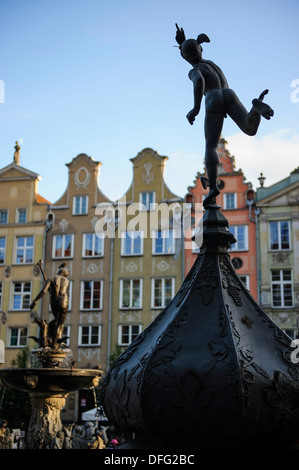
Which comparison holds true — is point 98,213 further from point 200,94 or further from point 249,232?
point 200,94

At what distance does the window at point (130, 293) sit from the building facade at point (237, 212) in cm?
274

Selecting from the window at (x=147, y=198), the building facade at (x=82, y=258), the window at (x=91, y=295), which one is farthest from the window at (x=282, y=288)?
the window at (x=91, y=295)

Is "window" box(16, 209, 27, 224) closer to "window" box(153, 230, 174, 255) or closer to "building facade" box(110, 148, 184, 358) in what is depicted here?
"building facade" box(110, 148, 184, 358)

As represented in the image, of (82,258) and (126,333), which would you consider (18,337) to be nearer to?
(82,258)

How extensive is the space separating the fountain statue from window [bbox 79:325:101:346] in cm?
2786

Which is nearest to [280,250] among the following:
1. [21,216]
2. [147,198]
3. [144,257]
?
[144,257]

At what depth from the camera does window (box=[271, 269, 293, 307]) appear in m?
27.8

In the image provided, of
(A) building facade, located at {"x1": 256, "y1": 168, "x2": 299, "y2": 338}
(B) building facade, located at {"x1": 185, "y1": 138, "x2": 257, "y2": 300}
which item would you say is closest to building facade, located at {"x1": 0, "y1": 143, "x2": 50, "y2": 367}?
(B) building facade, located at {"x1": 185, "y1": 138, "x2": 257, "y2": 300}

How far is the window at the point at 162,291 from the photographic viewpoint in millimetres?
29328

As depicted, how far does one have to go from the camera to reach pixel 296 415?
6.66 ft

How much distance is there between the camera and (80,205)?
105 feet

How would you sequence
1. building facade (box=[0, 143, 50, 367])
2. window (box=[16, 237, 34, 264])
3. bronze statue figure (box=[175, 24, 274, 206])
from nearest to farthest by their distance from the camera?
1. bronze statue figure (box=[175, 24, 274, 206])
2. building facade (box=[0, 143, 50, 367])
3. window (box=[16, 237, 34, 264])

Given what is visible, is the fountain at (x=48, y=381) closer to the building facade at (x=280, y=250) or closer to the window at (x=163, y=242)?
the building facade at (x=280, y=250)

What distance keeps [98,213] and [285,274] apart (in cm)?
1039
